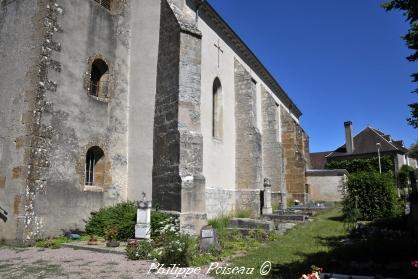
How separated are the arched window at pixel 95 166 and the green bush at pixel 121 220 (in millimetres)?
1134

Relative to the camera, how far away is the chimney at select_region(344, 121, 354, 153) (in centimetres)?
4506

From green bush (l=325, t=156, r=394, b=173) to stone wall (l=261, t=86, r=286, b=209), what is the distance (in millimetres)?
21555

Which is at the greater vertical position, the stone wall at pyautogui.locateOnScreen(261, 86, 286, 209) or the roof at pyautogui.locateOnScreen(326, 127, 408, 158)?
the roof at pyautogui.locateOnScreen(326, 127, 408, 158)

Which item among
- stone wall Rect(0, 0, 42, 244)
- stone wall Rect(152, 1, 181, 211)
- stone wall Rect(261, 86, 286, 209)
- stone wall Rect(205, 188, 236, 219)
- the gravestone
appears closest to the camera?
the gravestone

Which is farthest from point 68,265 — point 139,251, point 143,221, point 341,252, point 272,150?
point 272,150

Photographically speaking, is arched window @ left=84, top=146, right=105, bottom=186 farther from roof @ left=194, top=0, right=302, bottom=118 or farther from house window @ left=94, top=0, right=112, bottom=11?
roof @ left=194, top=0, right=302, bottom=118

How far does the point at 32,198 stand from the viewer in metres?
10.7

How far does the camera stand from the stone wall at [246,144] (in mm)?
17203

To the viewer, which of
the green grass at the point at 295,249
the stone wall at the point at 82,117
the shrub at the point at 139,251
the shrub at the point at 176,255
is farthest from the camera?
the stone wall at the point at 82,117

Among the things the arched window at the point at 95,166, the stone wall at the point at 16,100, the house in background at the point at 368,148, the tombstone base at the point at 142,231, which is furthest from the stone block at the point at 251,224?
the house in background at the point at 368,148

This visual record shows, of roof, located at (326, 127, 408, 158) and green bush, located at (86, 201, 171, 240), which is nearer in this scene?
green bush, located at (86, 201, 171, 240)

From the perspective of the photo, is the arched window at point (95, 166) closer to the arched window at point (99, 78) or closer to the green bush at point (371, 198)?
the arched window at point (99, 78)

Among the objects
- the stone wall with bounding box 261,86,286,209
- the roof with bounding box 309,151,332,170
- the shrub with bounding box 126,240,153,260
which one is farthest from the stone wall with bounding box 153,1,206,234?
the roof with bounding box 309,151,332,170

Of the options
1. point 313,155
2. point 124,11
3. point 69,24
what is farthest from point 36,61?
point 313,155
